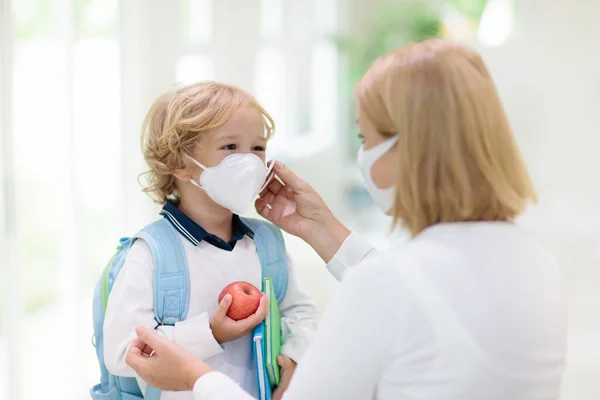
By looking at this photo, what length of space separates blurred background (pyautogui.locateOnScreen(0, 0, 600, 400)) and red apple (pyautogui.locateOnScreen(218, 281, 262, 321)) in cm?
33

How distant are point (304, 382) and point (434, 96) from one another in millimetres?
487

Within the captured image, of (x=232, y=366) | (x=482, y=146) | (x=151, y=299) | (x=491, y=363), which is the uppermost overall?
(x=482, y=146)

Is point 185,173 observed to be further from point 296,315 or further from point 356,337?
point 356,337

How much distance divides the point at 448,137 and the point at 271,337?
25.9 inches

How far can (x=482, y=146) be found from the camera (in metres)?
1.03

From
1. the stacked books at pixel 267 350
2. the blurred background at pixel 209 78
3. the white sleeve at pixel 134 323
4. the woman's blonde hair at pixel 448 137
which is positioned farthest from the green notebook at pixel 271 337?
the woman's blonde hair at pixel 448 137

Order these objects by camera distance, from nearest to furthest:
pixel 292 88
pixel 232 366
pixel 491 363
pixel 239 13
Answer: pixel 491 363 → pixel 232 366 → pixel 239 13 → pixel 292 88

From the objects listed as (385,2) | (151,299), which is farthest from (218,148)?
(385,2)

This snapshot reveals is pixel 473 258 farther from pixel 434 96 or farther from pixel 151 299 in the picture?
pixel 151 299

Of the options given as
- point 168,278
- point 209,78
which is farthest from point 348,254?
point 209,78

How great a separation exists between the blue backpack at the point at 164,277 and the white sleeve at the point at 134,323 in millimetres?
22

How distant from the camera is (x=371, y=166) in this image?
3.87 feet

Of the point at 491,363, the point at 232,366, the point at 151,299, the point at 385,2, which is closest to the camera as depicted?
the point at 491,363

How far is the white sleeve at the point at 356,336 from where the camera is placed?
38.6 inches
